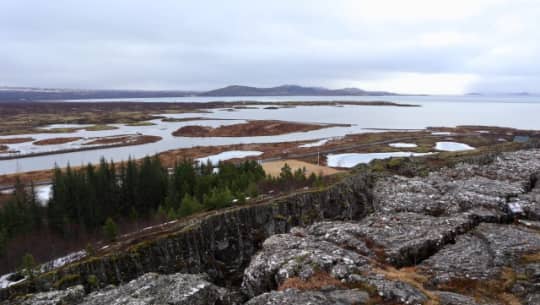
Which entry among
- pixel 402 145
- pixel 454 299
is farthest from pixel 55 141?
pixel 454 299

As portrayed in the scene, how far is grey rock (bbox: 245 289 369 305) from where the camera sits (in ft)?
53.5

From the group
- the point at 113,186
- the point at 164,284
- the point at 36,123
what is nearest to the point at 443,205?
the point at 164,284

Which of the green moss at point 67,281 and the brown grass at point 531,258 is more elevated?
the brown grass at point 531,258

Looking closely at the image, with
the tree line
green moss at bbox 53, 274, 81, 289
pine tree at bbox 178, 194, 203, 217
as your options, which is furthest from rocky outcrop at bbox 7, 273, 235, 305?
the tree line

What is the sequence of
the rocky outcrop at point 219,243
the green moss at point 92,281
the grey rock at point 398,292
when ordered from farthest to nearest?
the rocky outcrop at point 219,243
the green moss at point 92,281
the grey rock at point 398,292

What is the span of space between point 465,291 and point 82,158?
96984mm

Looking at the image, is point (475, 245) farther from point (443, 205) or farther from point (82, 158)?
point (82, 158)

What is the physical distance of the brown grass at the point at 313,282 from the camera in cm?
1795

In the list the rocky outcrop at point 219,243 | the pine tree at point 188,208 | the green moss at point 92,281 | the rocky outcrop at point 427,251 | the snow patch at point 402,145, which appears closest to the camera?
the rocky outcrop at point 427,251

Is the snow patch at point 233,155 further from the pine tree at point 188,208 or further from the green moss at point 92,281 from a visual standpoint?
the green moss at point 92,281

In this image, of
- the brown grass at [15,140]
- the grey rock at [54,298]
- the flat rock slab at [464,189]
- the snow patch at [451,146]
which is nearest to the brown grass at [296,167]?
the flat rock slab at [464,189]

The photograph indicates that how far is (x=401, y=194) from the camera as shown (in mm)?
30547

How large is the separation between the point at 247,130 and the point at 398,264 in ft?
399

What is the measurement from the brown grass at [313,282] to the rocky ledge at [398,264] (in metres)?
0.05
